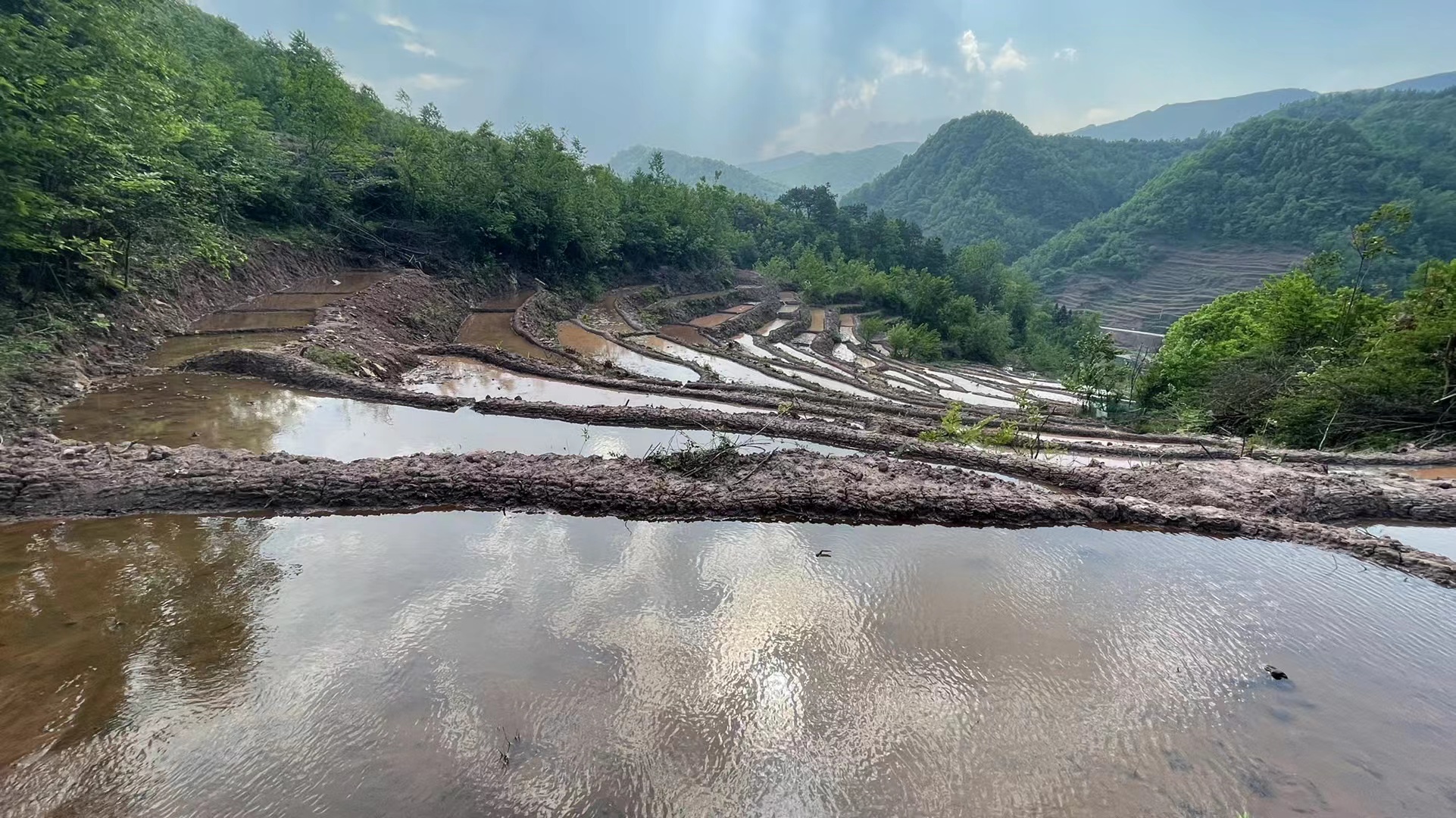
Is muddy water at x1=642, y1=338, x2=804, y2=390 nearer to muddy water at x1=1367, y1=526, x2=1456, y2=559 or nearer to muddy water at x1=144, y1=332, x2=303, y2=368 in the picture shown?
muddy water at x1=144, y1=332, x2=303, y2=368

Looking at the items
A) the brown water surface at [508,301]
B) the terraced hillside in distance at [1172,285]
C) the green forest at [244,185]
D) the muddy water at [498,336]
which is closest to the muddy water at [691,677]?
the green forest at [244,185]

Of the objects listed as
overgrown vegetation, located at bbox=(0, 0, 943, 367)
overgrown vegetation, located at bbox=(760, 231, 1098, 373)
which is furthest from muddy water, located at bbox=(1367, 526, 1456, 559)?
overgrown vegetation, located at bbox=(760, 231, 1098, 373)

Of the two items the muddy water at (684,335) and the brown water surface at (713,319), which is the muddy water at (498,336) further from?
the brown water surface at (713,319)

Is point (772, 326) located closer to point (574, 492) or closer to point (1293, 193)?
point (574, 492)

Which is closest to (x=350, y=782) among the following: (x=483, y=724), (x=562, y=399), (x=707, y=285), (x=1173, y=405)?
(x=483, y=724)

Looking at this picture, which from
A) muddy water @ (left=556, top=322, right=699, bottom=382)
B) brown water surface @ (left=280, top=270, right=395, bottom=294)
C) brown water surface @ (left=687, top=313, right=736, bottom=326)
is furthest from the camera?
brown water surface @ (left=687, top=313, right=736, bottom=326)

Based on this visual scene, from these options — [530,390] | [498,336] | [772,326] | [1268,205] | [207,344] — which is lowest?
[772,326]

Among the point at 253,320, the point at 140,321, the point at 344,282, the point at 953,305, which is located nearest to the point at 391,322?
the point at 253,320
